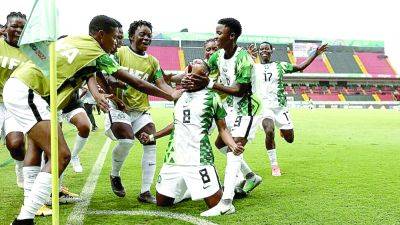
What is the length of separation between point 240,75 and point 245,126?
61 cm

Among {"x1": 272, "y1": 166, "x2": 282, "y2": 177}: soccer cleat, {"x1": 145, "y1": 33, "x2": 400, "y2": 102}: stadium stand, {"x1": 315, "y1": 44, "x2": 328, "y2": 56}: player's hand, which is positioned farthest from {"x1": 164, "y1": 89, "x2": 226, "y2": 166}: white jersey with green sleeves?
{"x1": 145, "y1": 33, "x2": 400, "y2": 102}: stadium stand

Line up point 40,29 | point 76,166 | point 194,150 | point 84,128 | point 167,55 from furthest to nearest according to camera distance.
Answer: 1. point 167,55
2. point 76,166
3. point 84,128
4. point 194,150
5. point 40,29

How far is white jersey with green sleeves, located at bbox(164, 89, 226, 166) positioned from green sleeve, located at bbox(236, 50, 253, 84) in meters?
0.51

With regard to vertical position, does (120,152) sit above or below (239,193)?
above

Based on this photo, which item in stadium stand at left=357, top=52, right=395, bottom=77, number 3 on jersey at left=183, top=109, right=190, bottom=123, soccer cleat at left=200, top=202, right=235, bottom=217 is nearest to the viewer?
soccer cleat at left=200, top=202, right=235, bottom=217

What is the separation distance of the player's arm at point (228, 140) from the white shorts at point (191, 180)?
0.30 metres

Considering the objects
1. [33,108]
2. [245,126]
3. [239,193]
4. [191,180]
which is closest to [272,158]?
[239,193]

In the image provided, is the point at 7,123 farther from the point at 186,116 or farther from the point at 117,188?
the point at 186,116

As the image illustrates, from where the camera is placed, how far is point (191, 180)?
18.2 ft

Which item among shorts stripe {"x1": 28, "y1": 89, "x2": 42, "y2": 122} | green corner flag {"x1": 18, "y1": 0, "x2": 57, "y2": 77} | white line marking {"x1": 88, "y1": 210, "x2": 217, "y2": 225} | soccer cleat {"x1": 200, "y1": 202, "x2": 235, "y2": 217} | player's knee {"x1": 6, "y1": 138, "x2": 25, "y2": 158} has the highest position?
green corner flag {"x1": 18, "y1": 0, "x2": 57, "y2": 77}

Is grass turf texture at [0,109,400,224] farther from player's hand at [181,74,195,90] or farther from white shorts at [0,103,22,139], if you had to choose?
player's hand at [181,74,195,90]

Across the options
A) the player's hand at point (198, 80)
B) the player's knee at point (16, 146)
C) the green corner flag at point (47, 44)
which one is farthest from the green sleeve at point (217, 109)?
the player's knee at point (16, 146)

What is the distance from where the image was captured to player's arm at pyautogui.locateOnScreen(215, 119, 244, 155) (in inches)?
217

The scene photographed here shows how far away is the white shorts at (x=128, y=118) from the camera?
647cm
